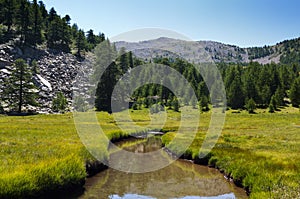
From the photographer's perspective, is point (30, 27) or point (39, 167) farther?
point (30, 27)

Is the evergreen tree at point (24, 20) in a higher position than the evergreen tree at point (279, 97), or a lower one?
higher

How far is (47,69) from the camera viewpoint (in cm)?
10694

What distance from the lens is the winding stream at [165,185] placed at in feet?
70.3

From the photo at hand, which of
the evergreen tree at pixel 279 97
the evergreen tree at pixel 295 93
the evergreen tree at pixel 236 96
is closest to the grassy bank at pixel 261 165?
the evergreen tree at pixel 279 97

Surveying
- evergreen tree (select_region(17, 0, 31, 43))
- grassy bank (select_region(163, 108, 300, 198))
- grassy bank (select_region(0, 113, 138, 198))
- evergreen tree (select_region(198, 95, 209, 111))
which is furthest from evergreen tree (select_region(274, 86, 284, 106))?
grassy bank (select_region(0, 113, 138, 198))

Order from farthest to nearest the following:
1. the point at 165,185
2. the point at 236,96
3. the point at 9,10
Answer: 1. the point at 9,10
2. the point at 236,96
3. the point at 165,185

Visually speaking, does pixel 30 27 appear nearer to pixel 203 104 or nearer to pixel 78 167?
pixel 203 104

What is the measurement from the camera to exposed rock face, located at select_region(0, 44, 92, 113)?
90.0 meters

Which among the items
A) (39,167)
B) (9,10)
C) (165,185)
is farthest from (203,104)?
(39,167)

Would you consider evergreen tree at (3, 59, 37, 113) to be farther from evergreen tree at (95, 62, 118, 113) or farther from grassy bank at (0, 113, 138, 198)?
grassy bank at (0, 113, 138, 198)

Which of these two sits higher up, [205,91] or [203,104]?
[205,91]

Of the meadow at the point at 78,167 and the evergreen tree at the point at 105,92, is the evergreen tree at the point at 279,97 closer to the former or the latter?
the evergreen tree at the point at 105,92

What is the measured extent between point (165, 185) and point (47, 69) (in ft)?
302

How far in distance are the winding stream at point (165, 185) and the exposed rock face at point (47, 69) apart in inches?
2348
